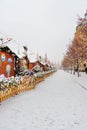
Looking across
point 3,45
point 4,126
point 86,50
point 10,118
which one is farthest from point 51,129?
point 86,50

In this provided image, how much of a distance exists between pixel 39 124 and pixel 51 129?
0.89 meters

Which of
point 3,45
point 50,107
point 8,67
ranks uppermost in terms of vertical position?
point 3,45

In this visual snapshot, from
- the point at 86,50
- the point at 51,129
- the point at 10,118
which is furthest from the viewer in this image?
the point at 86,50

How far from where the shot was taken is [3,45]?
2623 centimetres

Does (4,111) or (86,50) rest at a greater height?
(86,50)

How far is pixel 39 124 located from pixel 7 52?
18.0 metres

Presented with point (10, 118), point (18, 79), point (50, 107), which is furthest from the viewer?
point (18, 79)

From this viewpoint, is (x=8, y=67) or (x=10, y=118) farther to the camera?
(x=8, y=67)

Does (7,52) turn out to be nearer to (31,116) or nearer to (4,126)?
(31,116)

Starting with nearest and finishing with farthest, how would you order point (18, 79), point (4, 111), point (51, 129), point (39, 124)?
point (51, 129)
point (39, 124)
point (4, 111)
point (18, 79)

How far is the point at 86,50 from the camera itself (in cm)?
4025

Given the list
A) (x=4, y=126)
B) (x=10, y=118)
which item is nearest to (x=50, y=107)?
(x=10, y=118)

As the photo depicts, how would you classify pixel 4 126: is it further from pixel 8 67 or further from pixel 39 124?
pixel 8 67

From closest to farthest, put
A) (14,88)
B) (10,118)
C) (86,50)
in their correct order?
(10,118), (14,88), (86,50)
